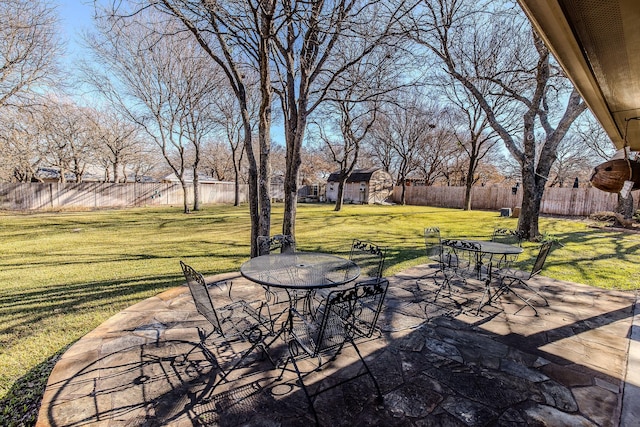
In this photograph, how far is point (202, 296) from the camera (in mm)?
2139

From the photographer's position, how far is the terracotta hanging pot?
2.17 metres

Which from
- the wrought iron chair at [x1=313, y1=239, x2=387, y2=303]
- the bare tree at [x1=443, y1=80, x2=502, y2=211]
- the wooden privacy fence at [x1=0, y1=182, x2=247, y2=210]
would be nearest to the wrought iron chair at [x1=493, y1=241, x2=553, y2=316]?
the wrought iron chair at [x1=313, y1=239, x2=387, y2=303]

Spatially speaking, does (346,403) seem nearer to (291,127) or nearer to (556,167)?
(291,127)

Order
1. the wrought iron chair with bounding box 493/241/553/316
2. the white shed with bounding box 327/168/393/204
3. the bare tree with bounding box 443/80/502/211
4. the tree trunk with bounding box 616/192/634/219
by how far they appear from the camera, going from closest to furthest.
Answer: the wrought iron chair with bounding box 493/241/553/316 < the tree trunk with bounding box 616/192/634/219 < the bare tree with bounding box 443/80/502/211 < the white shed with bounding box 327/168/393/204

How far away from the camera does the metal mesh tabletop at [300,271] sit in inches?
91.4

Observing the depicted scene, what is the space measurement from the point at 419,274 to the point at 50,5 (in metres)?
13.0

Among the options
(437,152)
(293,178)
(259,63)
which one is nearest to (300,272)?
(293,178)

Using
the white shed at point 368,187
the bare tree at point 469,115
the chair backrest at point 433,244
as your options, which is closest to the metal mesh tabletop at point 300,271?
the chair backrest at point 433,244

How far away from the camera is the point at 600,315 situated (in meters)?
3.39

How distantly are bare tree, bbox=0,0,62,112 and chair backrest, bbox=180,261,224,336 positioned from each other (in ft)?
Answer: 37.0

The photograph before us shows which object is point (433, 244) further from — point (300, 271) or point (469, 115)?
point (469, 115)

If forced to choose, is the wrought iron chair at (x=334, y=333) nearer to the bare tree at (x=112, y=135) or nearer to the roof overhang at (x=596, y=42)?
the roof overhang at (x=596, y=42)

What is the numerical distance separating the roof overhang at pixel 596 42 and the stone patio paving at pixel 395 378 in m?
2.10

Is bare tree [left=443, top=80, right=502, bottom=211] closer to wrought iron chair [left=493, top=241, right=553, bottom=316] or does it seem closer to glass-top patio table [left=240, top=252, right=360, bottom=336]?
wrought iron chair [left=493, top=241, right=553, bottom=316]
